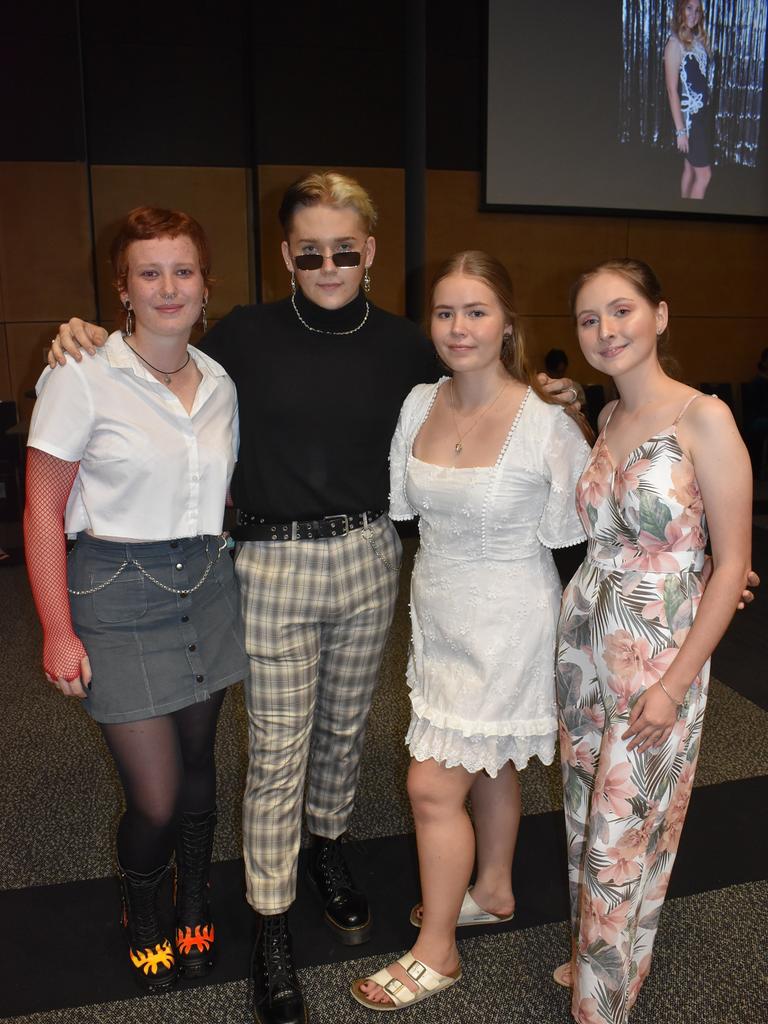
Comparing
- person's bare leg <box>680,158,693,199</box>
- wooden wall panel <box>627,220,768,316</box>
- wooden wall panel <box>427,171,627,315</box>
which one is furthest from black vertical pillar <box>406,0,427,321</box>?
person's bare leg <box>680,158,693,199</box>

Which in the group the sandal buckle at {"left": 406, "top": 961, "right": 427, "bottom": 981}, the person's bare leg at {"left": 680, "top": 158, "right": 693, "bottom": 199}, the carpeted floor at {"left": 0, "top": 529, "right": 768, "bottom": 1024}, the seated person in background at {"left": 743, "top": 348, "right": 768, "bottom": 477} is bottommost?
the carpeted floor at {"left": 0, "top": 529, "right": 768, "bottom": 1024}

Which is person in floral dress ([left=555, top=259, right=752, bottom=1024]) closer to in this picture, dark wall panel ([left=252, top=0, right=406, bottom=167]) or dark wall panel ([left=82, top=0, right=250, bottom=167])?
dark wall panel ([left=252, top=0, right=406, bottom=167])

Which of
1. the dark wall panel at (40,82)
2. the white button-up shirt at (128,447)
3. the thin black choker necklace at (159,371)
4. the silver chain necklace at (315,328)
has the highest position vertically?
the dark wall panel at (40,82)

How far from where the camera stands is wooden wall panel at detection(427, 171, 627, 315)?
7.17 meters

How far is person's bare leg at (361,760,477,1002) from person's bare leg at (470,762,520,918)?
0.56 ft

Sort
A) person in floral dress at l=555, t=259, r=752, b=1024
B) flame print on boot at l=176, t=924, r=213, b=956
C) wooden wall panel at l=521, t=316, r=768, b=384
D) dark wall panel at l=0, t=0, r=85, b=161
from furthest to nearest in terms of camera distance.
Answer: wooden wall panel at l=521, t=316, r=768, b=384
dark wall panel at l=0, t=0, r=85, b=161
flame print on boot at l=176, t=924, r=213, b=956
person in floral dress at l=555, t=259, r=752, b=1024

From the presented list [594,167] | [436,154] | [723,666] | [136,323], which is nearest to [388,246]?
[436,154]

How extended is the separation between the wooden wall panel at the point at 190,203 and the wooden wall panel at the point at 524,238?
160cm

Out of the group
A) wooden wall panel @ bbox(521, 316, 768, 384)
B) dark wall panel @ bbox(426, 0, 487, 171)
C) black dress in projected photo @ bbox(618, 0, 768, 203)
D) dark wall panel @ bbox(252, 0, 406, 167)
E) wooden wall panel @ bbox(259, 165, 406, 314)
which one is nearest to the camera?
dark wall panel @ bbox(252, 0, 406, 167)

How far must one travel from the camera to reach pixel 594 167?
23.9ft

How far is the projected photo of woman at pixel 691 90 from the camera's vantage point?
694 centimetres

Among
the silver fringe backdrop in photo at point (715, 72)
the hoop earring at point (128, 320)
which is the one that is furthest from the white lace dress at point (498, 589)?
the silver fringe backdrop in photo at point (715, 72)

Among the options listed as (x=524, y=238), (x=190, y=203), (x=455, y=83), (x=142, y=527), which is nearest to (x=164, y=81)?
(x=190, y=203)

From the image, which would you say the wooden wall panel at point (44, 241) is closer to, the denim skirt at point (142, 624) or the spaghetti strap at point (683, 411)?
the denim skirt at point (142, 624)
